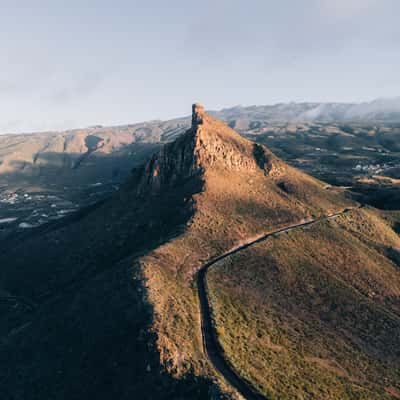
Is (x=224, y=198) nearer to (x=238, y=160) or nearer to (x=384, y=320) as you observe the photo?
(x=238, y=160)

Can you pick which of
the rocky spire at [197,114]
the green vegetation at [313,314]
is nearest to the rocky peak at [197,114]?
the rocky spire at [197,114]

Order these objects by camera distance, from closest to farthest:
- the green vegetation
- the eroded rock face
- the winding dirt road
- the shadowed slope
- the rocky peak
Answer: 1. the winding dirt road
2. the green vegetation
3. the shadowed slope
4. the eroded rock face
5. the rocky peak

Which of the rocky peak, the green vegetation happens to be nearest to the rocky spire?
the rocky peak

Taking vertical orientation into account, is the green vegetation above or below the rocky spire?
below

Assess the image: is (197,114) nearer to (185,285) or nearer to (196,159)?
(196,159)

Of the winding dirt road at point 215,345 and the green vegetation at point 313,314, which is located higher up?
the winding dirt road at point 215,345

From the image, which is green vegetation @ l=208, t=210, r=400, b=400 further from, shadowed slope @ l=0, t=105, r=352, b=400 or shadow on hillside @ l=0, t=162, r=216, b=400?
shadow on hillside @ l=0, t=162, r=216, b=400

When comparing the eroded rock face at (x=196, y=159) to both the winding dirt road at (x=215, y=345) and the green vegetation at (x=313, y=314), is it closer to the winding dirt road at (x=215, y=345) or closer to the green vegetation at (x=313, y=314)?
the green vegetation at (x=313, y=314)

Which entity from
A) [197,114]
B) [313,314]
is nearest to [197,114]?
[197,114]

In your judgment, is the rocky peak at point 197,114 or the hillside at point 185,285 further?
the rocky peak at point 197,114
